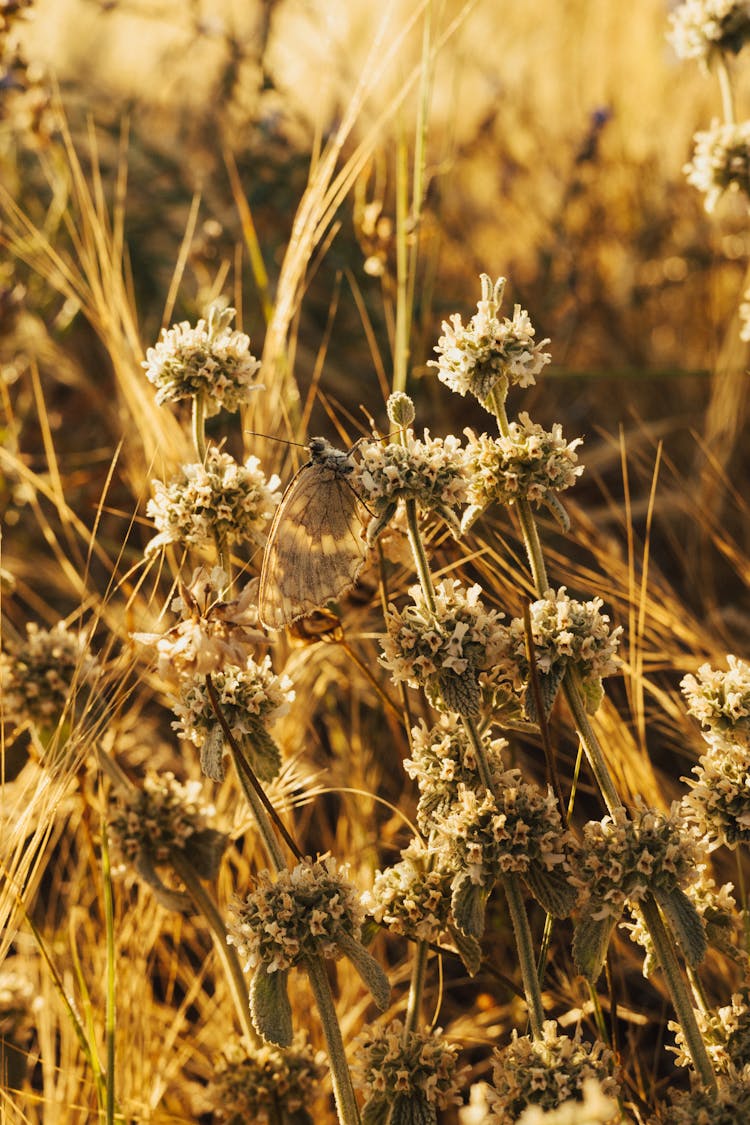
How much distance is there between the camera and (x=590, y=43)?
17.3 feet

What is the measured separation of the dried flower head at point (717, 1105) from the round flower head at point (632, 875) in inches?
8.0

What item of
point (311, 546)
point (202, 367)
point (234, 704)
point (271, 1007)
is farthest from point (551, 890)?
point (202, 367)

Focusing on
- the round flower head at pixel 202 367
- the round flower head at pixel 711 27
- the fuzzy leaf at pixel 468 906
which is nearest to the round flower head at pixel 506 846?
the fuzzy leaf at pixel 468 906

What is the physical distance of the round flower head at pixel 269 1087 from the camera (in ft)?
6.41

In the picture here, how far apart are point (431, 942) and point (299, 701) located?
108 cm

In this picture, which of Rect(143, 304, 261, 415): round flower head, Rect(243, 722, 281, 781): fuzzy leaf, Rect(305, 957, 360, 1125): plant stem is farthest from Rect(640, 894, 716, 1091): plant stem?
Rect(143, 304, 261, 415): round flower head

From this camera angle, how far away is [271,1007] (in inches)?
64.4

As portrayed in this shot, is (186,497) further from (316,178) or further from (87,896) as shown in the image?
(87,896)

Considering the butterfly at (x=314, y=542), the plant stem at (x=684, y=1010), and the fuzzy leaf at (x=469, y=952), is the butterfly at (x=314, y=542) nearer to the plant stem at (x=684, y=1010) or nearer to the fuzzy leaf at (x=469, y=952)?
the fuzzy leaf at (x=469, y=952)

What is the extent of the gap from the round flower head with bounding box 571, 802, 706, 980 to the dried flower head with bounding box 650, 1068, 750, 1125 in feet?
0.66

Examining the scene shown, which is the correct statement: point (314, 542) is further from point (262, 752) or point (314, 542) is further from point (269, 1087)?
point (269, 1087)

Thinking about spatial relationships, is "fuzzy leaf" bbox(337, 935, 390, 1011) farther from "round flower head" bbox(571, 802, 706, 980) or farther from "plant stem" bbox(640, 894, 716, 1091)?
"plant stem" bbox(640, 894, 716, 1091)

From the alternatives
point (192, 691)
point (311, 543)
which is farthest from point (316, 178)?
point (192, 691)

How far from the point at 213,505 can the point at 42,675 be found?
0.65 m
